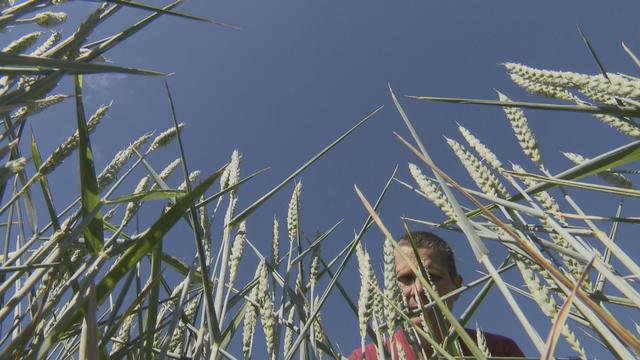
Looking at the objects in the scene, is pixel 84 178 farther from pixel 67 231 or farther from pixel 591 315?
pixel 591 315

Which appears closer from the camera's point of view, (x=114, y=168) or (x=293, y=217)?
(x=114, y=168)

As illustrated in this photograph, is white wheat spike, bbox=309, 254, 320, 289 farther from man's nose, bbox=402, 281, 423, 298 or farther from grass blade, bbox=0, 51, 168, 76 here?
grass blade, bbox=0, 51, 168, 76

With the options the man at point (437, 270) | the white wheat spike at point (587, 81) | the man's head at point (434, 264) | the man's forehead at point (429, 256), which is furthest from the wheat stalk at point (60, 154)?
the man's forehead at point (429, 256)

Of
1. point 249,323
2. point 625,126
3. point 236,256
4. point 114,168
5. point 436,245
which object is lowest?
point 436,245

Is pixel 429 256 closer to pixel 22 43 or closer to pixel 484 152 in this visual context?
pixel 484 152

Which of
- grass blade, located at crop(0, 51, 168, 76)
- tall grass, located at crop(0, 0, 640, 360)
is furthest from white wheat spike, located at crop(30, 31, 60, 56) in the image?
grass blade, located at crop(0, 51, 168, 76)

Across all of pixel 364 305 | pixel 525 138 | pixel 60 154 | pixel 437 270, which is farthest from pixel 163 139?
pixel 437 270

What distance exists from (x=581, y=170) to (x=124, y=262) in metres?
0.49

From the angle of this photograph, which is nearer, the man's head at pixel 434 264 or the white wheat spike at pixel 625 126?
the white wheat spike at pixel 625 126

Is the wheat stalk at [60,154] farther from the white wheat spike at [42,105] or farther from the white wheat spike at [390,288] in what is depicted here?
the white wheat spike at [390,288]

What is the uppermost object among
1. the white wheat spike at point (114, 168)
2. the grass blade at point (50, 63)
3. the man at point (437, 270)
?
the grass blade at point (50, 63)

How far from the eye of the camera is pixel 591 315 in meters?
0.34

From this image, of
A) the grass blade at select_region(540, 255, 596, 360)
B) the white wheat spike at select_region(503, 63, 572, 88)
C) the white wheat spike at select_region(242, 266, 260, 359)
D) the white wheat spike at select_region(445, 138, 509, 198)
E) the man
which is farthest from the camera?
the man

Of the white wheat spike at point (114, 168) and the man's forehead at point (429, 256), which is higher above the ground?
the white wheat spike at point (114, 168)
